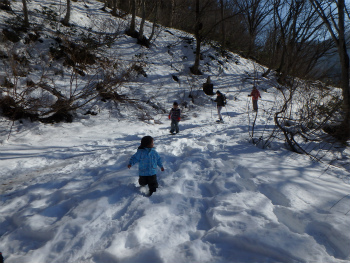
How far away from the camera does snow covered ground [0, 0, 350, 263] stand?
6.66 ft

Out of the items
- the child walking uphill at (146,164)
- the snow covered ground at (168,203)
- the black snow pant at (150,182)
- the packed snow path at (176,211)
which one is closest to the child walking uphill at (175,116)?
the snow covered ground at (168,203)

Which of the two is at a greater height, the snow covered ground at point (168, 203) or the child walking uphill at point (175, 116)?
the child walking uphill at point (175, 116)

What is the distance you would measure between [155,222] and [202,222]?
63cm

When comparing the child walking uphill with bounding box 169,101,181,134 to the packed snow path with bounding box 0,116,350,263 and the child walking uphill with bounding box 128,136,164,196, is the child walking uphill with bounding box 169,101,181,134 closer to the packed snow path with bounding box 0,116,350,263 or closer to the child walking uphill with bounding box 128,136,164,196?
the packed snow path with bounding box 0,116,350,263

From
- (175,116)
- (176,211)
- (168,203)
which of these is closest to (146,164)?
(168,203)

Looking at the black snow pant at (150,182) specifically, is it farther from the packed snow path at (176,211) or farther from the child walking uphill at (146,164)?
the packed snow path at (176,211)

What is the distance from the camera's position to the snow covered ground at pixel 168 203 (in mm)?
2031

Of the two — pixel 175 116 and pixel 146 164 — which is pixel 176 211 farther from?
pixel 175 116

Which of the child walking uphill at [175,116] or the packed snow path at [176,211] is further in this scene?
the child walking uphill at [175,116]

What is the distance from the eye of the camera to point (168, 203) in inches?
114

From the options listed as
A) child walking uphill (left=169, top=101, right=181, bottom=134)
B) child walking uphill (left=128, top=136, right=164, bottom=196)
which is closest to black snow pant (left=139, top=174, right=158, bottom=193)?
child walking uphill (left=128, top=136, right=164, bottom=196)

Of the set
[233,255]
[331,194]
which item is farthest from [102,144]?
[331,194]

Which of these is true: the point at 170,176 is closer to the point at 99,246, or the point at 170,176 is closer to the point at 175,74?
the point at 99,246

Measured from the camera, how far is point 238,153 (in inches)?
200
